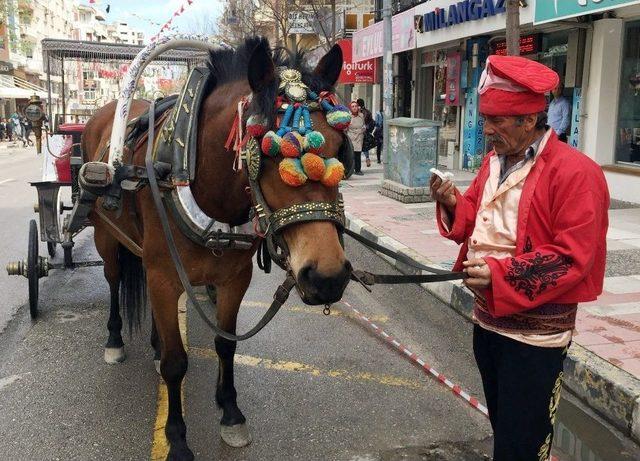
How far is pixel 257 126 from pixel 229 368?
1749mm

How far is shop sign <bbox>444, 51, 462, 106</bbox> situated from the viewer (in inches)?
608

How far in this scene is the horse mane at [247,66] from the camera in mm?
2283

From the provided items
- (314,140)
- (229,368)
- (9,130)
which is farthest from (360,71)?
(9,130)

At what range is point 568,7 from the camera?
9.43m

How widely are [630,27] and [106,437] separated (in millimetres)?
10363

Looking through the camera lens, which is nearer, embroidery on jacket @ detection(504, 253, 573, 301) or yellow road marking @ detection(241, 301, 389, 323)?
embroidery on jacket @ detection(504, 253, 573, 301)

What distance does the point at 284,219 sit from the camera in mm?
2150

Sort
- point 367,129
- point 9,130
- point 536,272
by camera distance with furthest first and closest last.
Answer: point 9,130, point 367,129, point 536,272

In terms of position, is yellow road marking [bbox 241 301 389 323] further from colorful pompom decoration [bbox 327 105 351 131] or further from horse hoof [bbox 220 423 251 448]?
colorful pompom decoration [bbox 327 105 351 131]

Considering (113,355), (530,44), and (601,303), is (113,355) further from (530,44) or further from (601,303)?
(530,44)

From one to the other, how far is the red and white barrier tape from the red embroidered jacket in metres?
1.75

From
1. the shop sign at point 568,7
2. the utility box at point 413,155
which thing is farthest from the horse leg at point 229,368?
the utility box at point 413,155

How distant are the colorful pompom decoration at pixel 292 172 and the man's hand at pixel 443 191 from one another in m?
0.52

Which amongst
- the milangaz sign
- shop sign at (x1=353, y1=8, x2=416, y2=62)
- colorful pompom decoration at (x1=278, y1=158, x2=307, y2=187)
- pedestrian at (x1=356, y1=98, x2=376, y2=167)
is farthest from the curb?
shop sign at (x1=353, y1=8, x2=416, y2=62)
